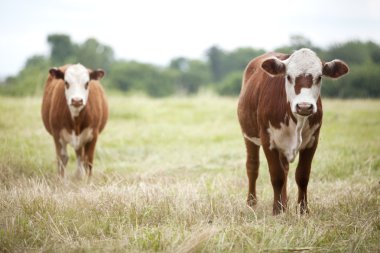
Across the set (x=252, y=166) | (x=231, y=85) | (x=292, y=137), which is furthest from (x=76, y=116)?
(x=231, y=85)

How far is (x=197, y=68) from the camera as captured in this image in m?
66.1

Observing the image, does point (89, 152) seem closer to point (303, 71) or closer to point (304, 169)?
point (304, 169)

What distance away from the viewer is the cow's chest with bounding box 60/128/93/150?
25.0 ft

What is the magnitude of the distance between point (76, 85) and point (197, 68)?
5906cm

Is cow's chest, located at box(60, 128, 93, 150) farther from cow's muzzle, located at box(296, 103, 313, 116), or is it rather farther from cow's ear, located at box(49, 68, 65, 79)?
cow's muzzle, located at box(296, 103, 313, 116)

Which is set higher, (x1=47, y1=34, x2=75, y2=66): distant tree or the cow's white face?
(x1=47, y1=34, x2=75, y2=66): distant tree

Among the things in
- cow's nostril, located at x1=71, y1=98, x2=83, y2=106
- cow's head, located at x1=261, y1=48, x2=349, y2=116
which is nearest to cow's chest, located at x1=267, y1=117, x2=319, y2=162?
cow's head, located at x1=261, y1=48, x2=349, y2=116

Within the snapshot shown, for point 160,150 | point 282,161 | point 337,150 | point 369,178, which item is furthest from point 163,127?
point 282,161

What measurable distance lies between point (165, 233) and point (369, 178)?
3938 millimetres

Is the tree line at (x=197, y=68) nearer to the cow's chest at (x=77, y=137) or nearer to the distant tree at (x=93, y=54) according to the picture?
the distant tree at (x=93, y=54)

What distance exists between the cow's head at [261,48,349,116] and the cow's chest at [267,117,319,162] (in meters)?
0.27

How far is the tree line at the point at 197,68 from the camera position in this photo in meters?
27.0

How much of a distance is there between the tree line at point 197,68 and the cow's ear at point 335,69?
19.6m

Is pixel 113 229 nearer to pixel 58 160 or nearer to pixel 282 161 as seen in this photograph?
pixel 282 161
